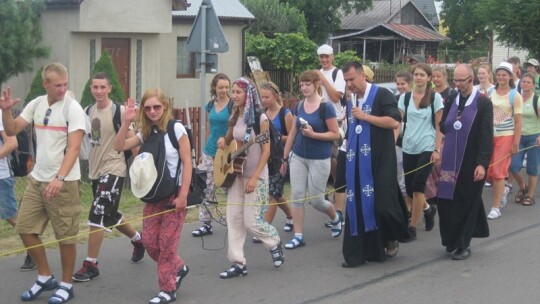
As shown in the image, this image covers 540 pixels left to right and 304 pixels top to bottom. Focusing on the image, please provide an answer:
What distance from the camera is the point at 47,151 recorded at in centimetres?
642

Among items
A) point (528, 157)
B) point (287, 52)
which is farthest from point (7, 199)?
point (287, 52)

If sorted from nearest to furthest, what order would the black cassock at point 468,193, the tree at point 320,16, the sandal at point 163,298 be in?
the sandal at point 163,298
the black cassock at point 468,193
the tree at point 320,16

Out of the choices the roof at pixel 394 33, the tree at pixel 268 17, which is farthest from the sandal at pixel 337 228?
the roof at pixel 394 33

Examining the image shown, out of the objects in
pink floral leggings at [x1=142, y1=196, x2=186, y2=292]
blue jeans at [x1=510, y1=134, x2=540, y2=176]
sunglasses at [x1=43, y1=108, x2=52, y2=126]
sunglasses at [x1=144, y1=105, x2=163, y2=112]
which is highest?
sunglasses at [x1=144, y1=105, x2=163, y2=112]

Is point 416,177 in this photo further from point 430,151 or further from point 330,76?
point 330,76

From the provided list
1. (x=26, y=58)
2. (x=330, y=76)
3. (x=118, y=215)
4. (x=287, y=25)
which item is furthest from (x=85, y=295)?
(x=287, y=25)

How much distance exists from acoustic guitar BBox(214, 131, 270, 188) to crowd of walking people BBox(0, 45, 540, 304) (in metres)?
0.01

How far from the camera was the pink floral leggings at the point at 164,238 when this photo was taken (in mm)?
6555

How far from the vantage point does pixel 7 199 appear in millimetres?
7746

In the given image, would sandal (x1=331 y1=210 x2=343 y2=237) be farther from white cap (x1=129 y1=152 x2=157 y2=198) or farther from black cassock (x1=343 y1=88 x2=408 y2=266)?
white cap (x1=129 y1=152 x2=157 y2=198)

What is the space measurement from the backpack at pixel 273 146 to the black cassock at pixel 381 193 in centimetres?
73

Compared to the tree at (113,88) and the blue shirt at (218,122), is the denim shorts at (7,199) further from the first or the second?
the tree at (113,88)

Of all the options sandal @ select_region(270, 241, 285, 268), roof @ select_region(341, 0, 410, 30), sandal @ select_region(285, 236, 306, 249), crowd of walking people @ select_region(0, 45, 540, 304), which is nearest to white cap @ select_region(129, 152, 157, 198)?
crowd of walking people @ select_region(0, 45, 540, 304)

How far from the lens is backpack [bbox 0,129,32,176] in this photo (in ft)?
25.3
